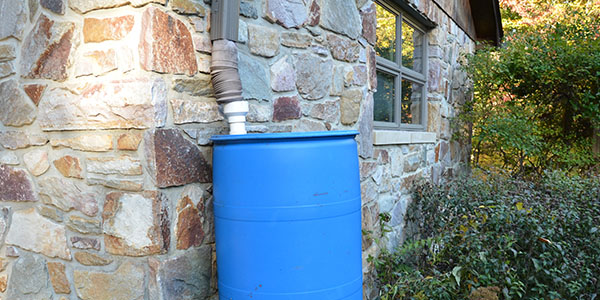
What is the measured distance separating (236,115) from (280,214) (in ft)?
1.47

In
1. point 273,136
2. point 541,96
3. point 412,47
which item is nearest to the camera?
point 273,136

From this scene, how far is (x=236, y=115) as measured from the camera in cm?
181

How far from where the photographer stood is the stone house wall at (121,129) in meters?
1.63

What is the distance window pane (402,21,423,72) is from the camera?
4.33 meters

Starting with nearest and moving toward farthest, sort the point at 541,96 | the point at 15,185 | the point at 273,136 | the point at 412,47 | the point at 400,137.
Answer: the point at 273,136
the point at 15,185
the point at 400,137
the point at 412,47
the point at 541,96

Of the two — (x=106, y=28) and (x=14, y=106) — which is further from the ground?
(x=106, y=28)

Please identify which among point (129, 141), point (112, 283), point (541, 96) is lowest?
point (112, 283)

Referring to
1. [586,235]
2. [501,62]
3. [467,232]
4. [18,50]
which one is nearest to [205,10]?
[18,50]

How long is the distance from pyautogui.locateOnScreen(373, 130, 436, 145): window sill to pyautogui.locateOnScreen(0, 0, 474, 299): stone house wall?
3.48 ft

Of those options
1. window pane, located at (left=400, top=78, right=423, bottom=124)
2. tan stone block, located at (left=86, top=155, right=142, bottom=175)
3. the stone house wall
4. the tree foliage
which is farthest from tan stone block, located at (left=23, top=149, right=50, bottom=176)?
the tree foliage

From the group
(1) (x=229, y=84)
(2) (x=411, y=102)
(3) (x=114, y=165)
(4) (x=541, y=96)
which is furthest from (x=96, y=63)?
(4) (x=541, y=96)

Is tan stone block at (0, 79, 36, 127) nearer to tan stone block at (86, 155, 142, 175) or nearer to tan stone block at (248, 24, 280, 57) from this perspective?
Answer: tan stone block at (86, 155, 142, 175)

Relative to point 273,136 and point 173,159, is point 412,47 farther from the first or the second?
point 173,159

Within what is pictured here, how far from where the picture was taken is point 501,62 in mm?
5578
